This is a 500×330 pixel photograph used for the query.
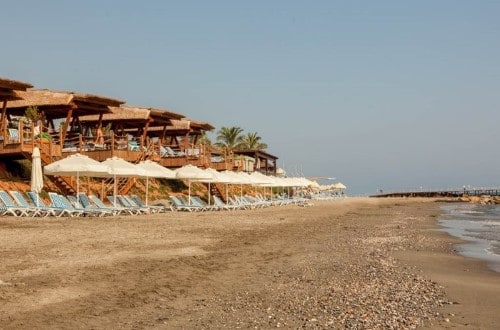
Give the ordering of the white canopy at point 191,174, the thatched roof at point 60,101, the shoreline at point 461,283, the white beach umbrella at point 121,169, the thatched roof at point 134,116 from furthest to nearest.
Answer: the thatched roof at point 134,116, the white canopy at point 191,174, the thatched roof at point 60,101, the white beach umbrella at point 121,169, the shoreline at point 461,283

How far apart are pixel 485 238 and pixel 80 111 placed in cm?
1938

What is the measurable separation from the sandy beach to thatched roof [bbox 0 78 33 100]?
10.6 m

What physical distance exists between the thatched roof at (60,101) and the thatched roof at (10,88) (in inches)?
29.1

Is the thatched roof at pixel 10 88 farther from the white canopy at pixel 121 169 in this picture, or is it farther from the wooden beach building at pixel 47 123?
the white canopy at pixel 121 169

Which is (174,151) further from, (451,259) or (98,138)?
(451,259)

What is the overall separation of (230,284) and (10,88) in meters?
17.6

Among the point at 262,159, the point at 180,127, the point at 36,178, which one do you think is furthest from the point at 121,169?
the point at 262,159

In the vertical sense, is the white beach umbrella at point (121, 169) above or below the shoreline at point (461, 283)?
above

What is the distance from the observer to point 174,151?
107ft

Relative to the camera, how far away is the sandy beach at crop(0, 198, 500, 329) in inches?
205

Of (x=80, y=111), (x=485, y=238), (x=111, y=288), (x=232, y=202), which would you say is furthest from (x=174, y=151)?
(x=111, y=288)

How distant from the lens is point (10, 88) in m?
21.5

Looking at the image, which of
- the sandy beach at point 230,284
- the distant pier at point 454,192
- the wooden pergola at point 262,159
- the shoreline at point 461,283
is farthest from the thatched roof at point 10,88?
the distant pier at point 454,192

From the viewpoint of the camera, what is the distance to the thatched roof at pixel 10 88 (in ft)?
68.7
